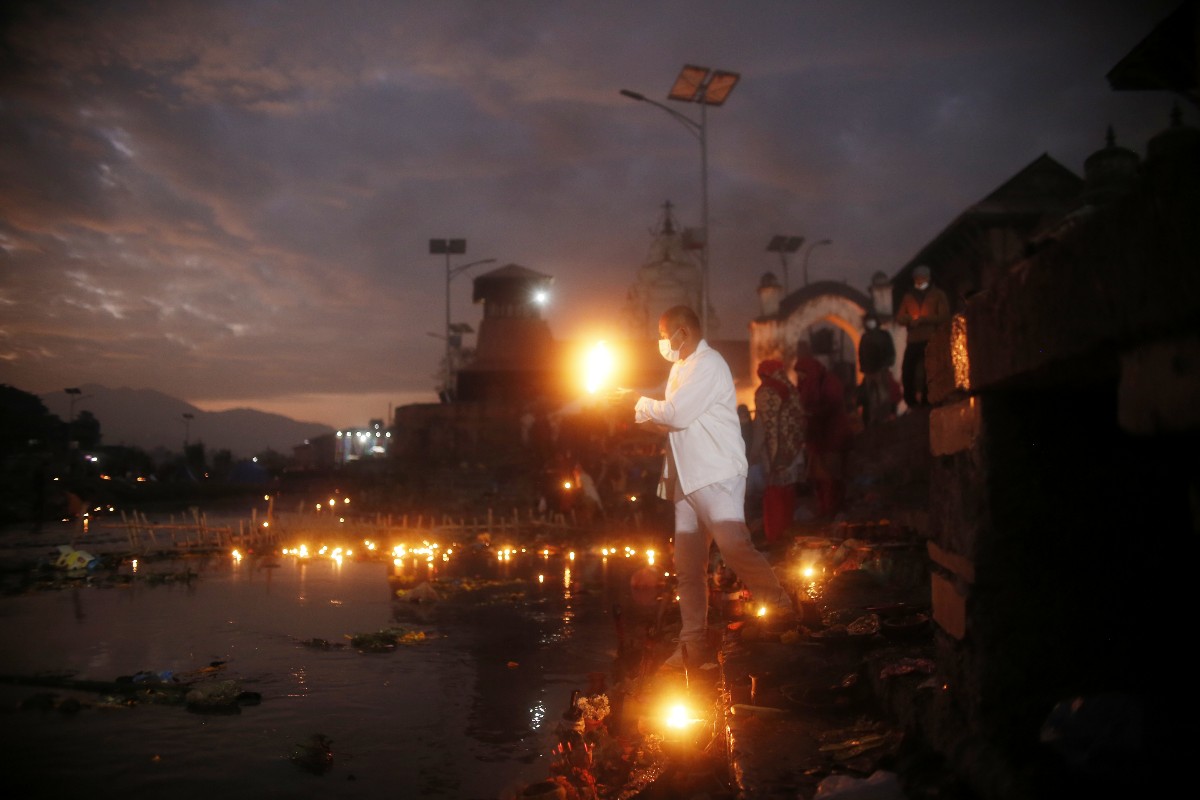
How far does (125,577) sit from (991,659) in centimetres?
1064

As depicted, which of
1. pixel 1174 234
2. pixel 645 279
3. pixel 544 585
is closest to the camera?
pixel 1174 234

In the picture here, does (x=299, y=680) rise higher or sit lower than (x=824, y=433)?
lower

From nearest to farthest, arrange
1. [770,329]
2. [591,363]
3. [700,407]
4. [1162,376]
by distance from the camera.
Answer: [1162,376]
[700,407]
[591,363]
[770,329]

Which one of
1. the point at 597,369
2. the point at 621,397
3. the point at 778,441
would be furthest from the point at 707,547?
the point at 778,441

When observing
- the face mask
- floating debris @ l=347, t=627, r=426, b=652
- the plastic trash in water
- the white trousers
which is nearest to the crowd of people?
the face mask

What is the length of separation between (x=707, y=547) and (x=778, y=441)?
3885mm

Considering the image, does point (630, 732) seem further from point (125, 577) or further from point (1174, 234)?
point (125, 577)

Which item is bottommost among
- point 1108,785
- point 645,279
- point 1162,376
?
point 1108,785

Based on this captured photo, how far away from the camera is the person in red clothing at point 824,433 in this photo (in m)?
9.93

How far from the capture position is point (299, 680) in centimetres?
550

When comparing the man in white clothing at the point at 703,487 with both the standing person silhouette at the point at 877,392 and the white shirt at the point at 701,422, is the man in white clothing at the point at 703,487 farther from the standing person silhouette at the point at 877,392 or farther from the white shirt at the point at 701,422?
Answer: the standing person silhouette at the point at 877,392

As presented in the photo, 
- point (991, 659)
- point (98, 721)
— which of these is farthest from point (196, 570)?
point (991, 659)

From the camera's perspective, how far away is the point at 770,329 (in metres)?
27.1

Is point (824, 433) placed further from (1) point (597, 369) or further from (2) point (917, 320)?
(1) point (597, 369)
